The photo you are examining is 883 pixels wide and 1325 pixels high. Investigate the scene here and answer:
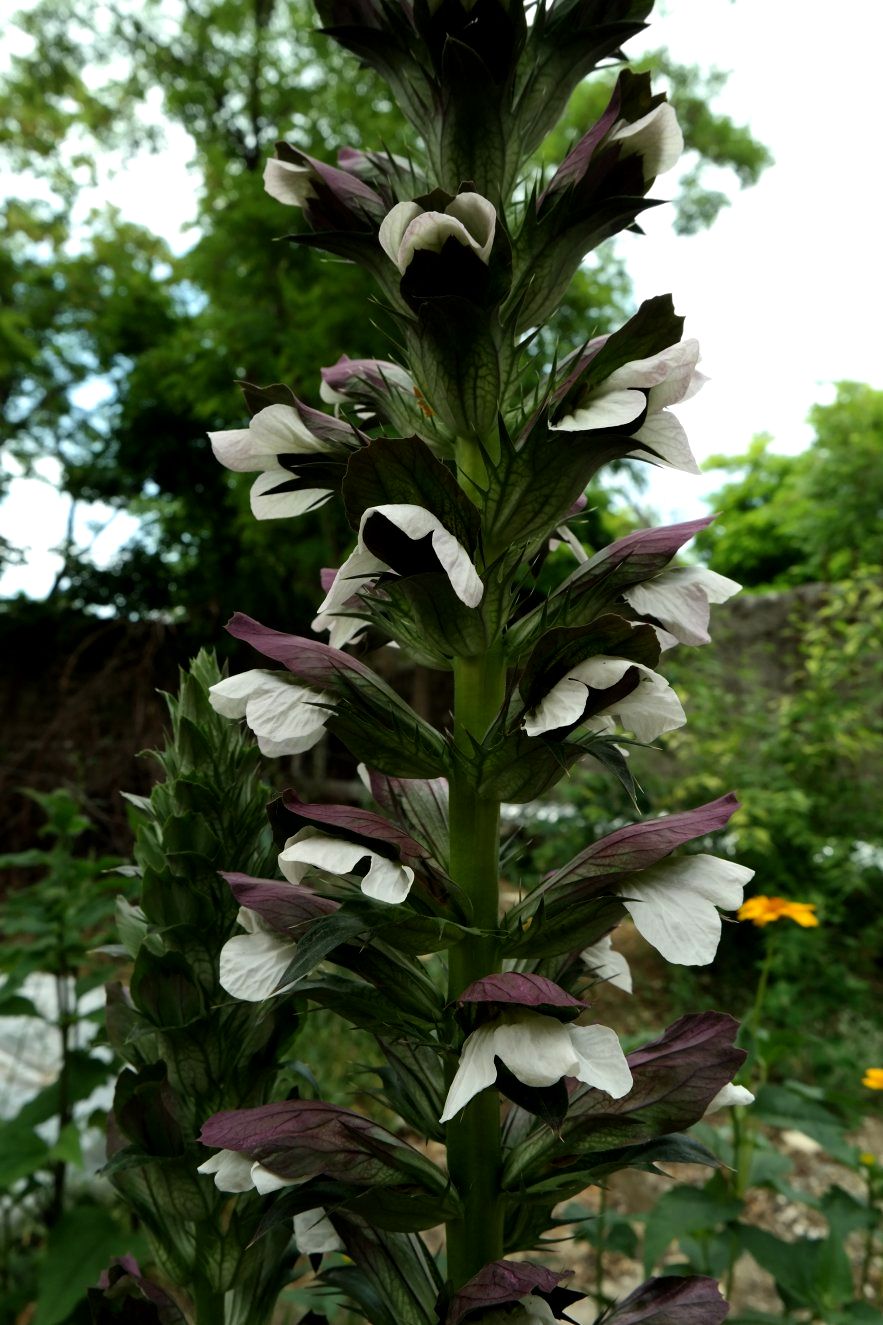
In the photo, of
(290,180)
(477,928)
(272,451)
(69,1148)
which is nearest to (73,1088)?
(69,1148)

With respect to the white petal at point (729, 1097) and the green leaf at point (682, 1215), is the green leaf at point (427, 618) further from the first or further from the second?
the green leaf at point (682, 1215)

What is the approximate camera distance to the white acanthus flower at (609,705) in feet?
2.60

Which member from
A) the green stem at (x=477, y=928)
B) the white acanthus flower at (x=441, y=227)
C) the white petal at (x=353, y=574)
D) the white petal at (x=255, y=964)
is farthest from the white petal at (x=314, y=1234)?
the white acanthus flower at (x=441, y=227)

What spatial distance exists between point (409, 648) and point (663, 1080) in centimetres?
49

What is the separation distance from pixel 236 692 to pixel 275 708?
1.6 inches

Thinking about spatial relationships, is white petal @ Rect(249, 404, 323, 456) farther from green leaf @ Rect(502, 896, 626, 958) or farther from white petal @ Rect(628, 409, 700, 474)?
green leaf @ Rect(502, 896, 626, 958)

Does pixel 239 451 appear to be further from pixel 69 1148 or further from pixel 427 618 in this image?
pixel 69 1148

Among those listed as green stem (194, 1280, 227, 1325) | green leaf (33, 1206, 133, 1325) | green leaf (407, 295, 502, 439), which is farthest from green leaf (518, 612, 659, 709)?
green leaf (33, 1206, 133, 1325)

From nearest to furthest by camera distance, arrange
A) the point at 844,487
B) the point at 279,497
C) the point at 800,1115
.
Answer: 1. the point at 279,497
2. the point at 800,1115
3. the point at 844,487

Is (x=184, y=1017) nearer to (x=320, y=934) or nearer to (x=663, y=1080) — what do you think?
(x=320, y=934)

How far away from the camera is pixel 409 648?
99 centimetres

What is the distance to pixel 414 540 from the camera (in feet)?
2.70

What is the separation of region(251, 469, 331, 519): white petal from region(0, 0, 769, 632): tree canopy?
540 centimetres

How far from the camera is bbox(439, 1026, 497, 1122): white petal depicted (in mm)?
703
